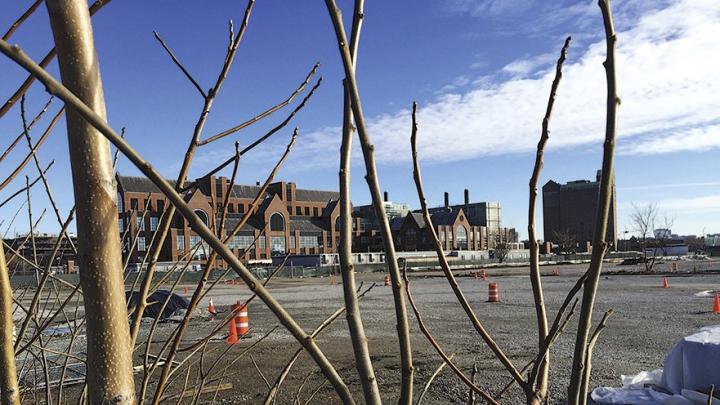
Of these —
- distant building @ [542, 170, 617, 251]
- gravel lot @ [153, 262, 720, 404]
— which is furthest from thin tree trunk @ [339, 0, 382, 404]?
distant building @ [542, 170, 617, 251]

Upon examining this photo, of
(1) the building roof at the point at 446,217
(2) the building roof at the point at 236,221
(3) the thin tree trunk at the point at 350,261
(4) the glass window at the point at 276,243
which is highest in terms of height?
(1) the building roof at the point at 446,217

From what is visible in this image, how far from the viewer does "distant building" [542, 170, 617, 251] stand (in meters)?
95.4

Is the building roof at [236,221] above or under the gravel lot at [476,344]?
above

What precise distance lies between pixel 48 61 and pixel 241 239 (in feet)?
193

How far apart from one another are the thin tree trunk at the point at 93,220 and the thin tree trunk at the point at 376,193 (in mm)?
437

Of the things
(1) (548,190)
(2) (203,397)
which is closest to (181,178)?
(2) (203,397)

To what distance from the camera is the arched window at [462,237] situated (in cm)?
8456

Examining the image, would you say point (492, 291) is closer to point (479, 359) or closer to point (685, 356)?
point (479, 359)

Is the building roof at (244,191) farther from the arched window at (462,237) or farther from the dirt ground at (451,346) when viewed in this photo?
the dirt ground at (451,346)

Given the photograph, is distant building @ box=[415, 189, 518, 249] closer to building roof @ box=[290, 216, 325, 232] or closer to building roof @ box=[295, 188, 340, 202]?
building roof @ box=[295, 188, 340, 202]

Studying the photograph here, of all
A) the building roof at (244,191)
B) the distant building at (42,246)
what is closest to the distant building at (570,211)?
the building roof at (244,191)

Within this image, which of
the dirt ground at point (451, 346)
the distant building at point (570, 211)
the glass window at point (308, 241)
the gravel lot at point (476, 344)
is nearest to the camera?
the dirt ground at point (451, 346)

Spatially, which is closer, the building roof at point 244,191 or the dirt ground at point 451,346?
the dirt ground at point 451,346

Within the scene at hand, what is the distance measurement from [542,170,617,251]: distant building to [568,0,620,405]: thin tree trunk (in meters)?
97.1
